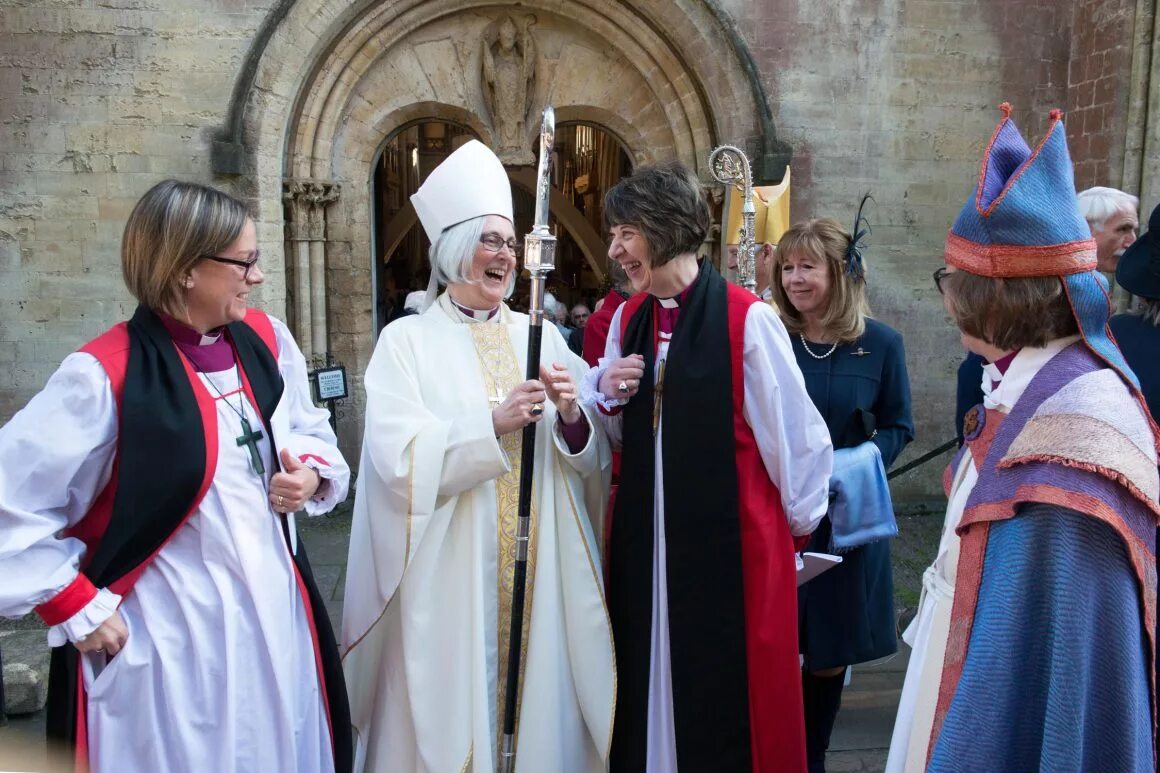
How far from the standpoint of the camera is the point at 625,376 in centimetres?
223

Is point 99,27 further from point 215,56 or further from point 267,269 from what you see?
point 267,269

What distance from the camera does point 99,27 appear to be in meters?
5.72

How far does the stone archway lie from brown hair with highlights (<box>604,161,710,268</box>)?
4383 millimetres

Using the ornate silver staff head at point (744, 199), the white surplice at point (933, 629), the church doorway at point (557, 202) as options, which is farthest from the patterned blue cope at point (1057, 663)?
the church doorway at point (557, 202)

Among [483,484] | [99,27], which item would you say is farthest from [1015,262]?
[99,27]

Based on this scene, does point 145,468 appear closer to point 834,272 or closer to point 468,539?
point 468,539

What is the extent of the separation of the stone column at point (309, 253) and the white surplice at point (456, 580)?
4.35 m

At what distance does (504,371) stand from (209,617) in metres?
0.97

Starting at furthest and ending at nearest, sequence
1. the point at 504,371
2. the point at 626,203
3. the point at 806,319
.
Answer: the point at 806,319 → the point at 504,371 → the point at 626,203

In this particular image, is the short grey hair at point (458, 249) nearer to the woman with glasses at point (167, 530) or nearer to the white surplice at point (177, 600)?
the woman with glasses at point (167, 530)

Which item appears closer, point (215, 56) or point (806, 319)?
point (806, 319)

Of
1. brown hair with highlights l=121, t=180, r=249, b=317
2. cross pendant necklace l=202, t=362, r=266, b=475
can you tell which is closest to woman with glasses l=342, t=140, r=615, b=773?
cross pendant necklace l=202, t=362, r=266, b=475

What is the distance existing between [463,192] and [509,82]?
4590mm

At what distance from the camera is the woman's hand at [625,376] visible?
2.23 m
